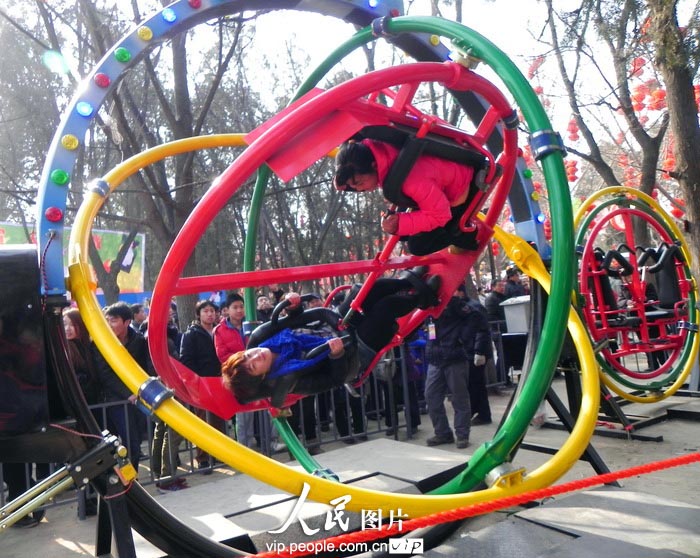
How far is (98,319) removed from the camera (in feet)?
8.73

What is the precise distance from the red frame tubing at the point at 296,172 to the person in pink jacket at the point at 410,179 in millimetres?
175

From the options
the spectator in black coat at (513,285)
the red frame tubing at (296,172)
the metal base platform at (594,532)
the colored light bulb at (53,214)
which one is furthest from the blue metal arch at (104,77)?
the spectator in black coat at (513,285)

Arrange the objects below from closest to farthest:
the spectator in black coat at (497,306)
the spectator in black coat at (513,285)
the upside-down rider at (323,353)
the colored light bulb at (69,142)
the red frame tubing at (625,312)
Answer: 1. the colored light bulb at (69,142)
2. the upside-down rider at (323,353)
3. the red frame tubing at (625,312)
4. the spectator in black coat at (497,306)
5. the spectator in black coat at (513,285)

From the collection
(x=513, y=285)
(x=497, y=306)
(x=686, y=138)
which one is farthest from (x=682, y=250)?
(x=513, y=285)

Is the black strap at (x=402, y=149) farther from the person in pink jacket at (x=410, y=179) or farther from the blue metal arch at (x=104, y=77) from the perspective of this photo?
the blue metal arch at (x=104, y=77)

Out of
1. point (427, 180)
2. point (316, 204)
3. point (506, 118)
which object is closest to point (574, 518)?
point (427, 180)

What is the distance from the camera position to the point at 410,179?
3.04 m

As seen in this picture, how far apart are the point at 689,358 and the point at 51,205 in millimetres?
7043

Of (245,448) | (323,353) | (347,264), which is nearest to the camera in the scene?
(245,448)

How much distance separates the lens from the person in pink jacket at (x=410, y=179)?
2980 mm

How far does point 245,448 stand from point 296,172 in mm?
1192

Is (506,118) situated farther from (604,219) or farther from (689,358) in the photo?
(689,358)

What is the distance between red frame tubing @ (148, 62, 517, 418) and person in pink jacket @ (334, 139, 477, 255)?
0.57 feet

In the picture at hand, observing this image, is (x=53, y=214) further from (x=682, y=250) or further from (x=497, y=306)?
(x=497, y=306)
